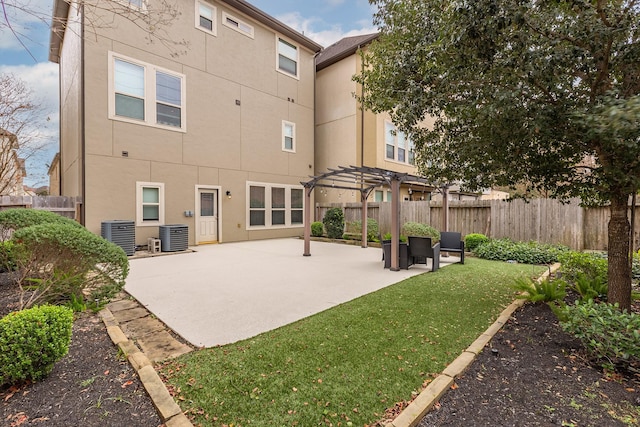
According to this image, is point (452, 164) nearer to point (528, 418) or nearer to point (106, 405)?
point (528, 418)

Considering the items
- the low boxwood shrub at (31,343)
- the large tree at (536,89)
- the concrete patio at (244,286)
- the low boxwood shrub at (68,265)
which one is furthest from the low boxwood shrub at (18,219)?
the large tree at (536,89)

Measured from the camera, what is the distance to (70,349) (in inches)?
115

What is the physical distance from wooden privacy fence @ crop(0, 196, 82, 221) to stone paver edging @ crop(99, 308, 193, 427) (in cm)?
731

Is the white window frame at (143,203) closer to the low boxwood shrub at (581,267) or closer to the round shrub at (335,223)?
the round shrub at (335,223)

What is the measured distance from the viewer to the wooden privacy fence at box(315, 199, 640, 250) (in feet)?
26.2

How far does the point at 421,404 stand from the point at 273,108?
12.2 m

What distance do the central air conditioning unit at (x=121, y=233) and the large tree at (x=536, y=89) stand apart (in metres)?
7.93

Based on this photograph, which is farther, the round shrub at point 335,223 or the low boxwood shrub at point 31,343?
the round shrub at point 335,223

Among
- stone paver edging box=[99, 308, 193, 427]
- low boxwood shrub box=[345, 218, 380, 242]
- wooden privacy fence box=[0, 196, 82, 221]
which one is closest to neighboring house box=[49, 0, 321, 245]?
wooden privacy fence box=[0, 196, 82, 221]

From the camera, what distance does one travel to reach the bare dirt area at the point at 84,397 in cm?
201

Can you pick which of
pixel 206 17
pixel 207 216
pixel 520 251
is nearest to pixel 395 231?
pixel 520 251

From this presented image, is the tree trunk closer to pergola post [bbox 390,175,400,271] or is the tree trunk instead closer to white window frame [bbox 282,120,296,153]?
pergola post [bbox 390,175,400,271]

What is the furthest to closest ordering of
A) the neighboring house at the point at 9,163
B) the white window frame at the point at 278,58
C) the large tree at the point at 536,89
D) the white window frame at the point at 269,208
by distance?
1. the white window frame at the point at 278,58
2. the white window frame at the point at 269,208
3. the neighboring house at the point at 9,163
4. the large tree at the point at 536,89

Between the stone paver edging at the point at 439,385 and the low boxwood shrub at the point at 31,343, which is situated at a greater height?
the low boxwood shrub at the point at 31,343
